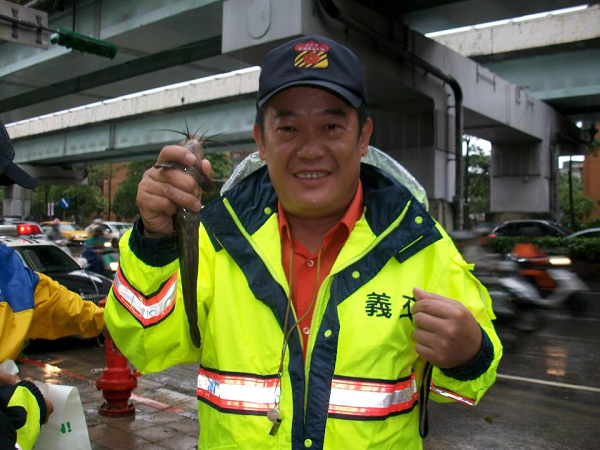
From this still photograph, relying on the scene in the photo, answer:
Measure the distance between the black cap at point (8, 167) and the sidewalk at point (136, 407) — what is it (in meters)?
2.94

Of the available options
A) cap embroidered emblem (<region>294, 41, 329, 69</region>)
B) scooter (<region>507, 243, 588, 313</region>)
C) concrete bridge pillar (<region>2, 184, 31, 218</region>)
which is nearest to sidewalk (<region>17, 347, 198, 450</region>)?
cap embroidered emblem (<region>294, 41, 329, 69</region>)

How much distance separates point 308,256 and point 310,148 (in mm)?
368

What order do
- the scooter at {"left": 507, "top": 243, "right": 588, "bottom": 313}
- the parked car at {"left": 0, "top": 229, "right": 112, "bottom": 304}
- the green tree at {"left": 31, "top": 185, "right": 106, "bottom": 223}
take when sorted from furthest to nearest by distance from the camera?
the green tree at {"left": 31, "top": 185, "right": 106, "bottom": 223}, the scooter at {"left": 507, "top": 243, "right": 588, "bottom": 313}, the parked car at {"left": 0, "top": 229, "right": 112, "bottom": 304}

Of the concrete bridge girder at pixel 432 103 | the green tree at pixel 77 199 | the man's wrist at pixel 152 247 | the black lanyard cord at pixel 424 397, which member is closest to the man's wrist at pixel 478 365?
the black lanyard cord at pixel 424 397

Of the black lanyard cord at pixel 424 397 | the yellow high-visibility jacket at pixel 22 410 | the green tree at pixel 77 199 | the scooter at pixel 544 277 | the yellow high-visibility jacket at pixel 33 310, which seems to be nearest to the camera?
the black lanyard cord at pixel 424 397

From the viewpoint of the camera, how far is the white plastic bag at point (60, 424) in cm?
266

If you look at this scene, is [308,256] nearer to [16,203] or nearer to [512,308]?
[512,308]

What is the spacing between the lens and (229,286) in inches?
74.7

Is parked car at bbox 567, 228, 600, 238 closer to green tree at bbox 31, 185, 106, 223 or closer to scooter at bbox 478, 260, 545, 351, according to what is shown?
scooter at bbox 478, 260, 545, 351

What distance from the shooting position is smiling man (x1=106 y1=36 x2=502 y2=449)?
1.74 m

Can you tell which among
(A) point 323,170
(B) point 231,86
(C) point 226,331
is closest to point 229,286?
(C) point 226,331

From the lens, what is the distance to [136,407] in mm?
5824

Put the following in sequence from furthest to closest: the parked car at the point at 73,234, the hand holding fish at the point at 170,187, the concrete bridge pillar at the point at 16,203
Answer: the concrete bridge pillar at the point at 16,203
the parked car at the point at 73,234
the hand holding fish at the point at 170,187

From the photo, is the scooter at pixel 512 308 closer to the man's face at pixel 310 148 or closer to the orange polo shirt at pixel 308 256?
the orange polo shirt at pixel 308 256
